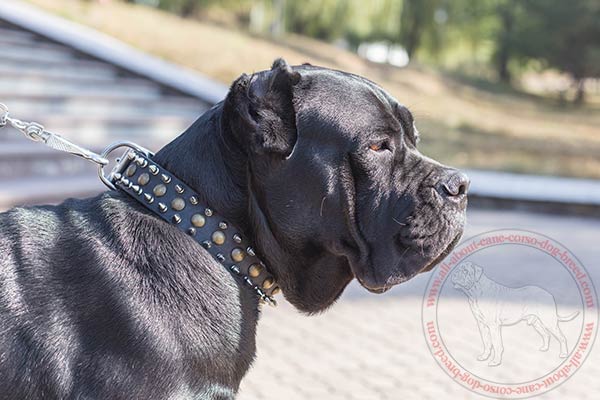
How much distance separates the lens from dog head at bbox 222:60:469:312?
2.22 metres

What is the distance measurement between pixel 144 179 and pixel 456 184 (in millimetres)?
977

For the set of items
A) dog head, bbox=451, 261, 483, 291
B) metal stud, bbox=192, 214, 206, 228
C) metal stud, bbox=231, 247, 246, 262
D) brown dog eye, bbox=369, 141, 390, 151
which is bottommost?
dog head, bbox=451, 261, 483, 291

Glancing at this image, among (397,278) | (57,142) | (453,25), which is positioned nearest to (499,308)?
(397,278)

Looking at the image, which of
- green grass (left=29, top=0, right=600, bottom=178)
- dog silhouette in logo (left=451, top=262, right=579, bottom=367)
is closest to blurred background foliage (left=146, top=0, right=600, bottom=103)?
green grass (left=29, top=0, right=600, bottom=178)

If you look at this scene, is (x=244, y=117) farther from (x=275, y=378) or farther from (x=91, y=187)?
(x=91, y=187)

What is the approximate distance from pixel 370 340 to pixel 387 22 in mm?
22484

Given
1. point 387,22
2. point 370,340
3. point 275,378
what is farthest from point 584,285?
point 387,22

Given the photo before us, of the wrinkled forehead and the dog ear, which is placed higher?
the wrinkled forehead

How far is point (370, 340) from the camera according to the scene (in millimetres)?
4734

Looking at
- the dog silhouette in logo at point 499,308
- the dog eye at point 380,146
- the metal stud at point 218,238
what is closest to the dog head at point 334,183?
the dog eye at point 380,146

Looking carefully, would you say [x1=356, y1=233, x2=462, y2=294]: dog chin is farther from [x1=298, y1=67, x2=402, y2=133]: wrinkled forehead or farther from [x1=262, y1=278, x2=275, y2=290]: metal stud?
[x1=298, y1=67, x2=402, y2=133]: wrinkled forehead

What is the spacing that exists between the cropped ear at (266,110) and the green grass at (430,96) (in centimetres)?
805

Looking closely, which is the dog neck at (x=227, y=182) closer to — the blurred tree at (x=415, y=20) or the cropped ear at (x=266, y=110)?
the cropped ear at (x=266, y=110)

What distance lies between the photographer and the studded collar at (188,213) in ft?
7.07
